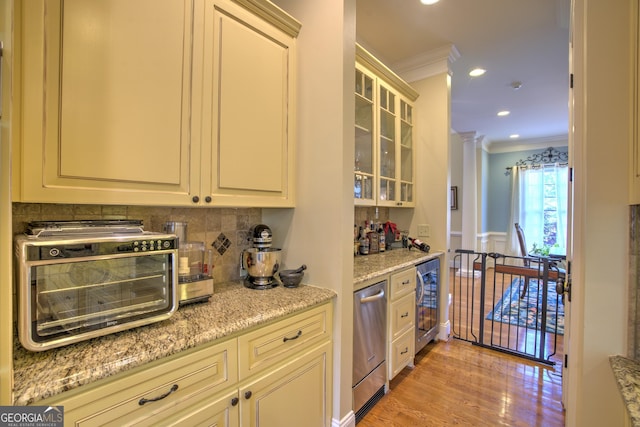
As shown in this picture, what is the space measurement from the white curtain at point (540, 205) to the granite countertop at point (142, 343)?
6246mm

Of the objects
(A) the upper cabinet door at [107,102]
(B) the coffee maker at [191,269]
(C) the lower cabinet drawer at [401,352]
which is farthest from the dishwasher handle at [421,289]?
(A) the upper cabinet door at [107,102]

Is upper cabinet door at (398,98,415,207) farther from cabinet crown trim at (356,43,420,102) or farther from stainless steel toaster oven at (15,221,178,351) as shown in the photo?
stainless steel toaster oven at (15,221,178,351)

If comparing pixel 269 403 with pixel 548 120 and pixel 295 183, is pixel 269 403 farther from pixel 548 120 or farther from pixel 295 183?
pixel 548 120

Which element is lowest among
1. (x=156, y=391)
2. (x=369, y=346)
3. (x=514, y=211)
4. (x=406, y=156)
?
(x=369, y=346)

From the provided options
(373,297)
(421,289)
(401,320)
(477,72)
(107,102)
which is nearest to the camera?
(107,102)

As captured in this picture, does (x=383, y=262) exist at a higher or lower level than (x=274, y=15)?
lower

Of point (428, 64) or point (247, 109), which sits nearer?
point (247, 109)

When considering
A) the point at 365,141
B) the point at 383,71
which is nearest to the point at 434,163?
the point at 365,141

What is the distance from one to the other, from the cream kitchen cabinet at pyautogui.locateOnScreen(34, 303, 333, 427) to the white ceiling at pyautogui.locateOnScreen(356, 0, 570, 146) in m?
2.37

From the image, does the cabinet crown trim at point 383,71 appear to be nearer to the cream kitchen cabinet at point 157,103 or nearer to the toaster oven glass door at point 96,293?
the cream kitchen cabinet at point 157,103

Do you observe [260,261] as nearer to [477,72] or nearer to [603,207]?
[603,207]

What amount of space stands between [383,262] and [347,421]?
106 cm

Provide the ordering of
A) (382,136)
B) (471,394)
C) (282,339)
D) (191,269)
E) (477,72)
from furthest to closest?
(477,72) < (382,136) < (471,394) < (191,269) < (282,339)

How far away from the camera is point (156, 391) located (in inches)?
34.7
